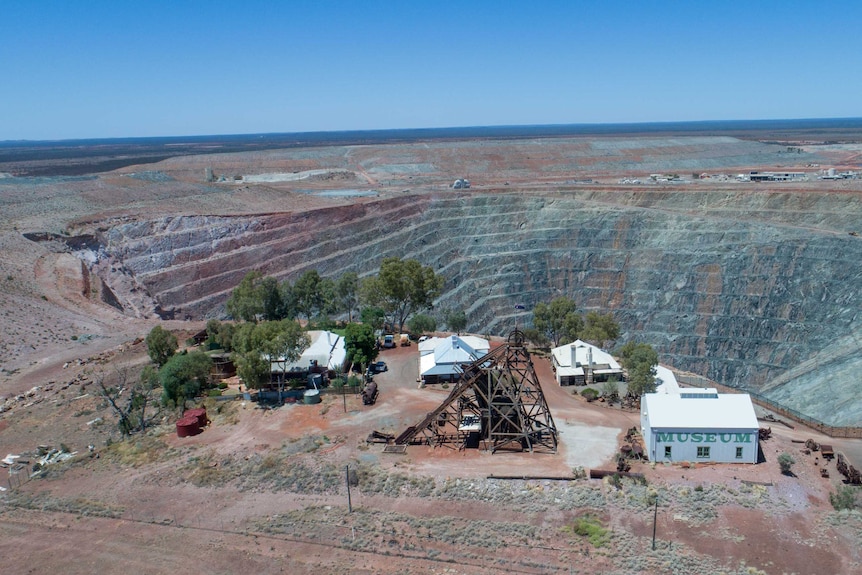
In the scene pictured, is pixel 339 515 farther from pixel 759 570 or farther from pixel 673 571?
pixel 759 570

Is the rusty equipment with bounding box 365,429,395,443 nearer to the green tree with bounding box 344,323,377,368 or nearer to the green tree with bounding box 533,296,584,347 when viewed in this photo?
the green tree with bounding box 344,323,377,368

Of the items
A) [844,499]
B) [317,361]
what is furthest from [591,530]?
[317,361]

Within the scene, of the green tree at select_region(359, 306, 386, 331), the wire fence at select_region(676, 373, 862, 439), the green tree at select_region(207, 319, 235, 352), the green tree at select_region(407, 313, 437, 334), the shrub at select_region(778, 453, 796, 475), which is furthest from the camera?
the green tree at select_region(407, 313, 437, 334)

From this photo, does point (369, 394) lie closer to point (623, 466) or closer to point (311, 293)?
point (623, 466)

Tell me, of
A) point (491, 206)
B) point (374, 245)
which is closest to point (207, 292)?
point (374, 245)

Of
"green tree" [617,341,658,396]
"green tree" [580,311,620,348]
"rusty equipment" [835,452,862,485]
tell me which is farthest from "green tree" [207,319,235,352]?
"rusty equipment" [835,452,862,485]
